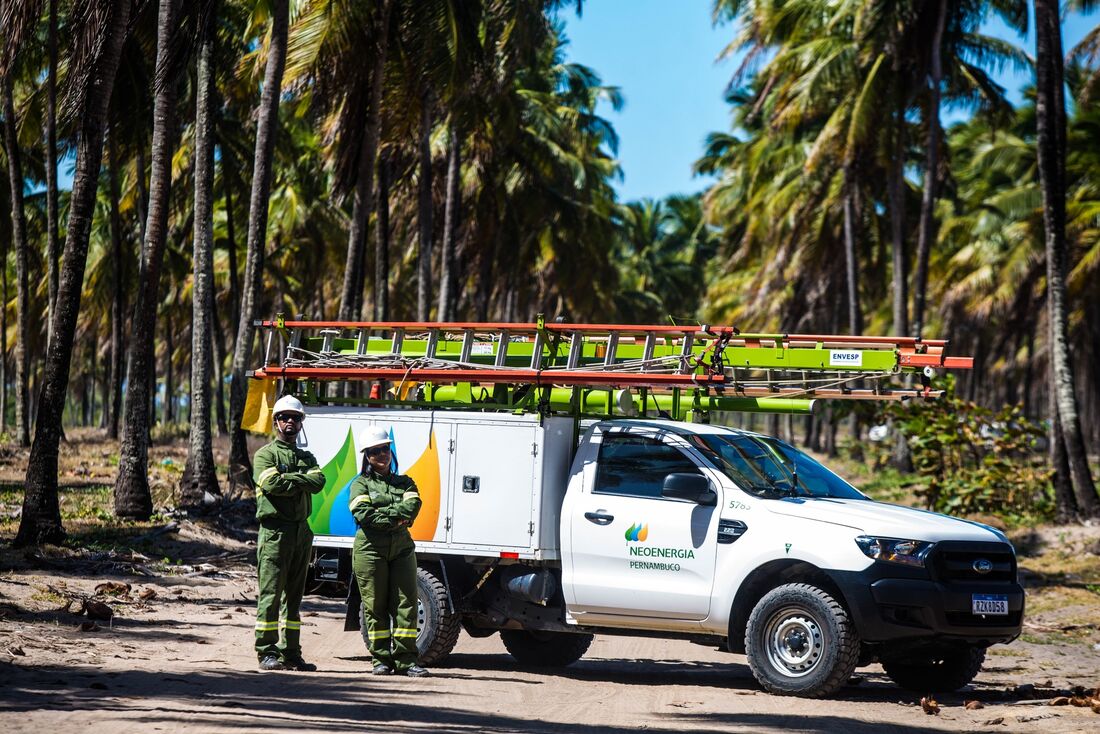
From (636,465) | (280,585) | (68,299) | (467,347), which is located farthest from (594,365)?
(68,299)

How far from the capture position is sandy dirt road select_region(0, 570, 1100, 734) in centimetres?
770

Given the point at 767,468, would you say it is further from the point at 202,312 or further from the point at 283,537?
the point at 202,312

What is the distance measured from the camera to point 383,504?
9727mm

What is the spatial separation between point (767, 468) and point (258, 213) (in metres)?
12.9

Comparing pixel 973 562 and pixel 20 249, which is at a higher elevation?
pixel 20 249

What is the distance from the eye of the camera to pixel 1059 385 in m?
20.6

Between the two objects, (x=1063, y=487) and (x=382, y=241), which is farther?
(x=382, y=241)

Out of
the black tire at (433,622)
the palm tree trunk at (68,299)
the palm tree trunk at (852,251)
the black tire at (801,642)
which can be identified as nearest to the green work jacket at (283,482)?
the black tire at (433,622)

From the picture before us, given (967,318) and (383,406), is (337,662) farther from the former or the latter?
(967,318)

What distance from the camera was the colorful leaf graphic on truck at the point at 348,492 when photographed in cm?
1066

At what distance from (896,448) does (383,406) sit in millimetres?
27503

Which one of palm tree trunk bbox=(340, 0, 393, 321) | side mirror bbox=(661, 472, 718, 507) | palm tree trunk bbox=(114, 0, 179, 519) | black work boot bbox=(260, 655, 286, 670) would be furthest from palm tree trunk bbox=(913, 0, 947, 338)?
black work boot bbox=(260, 655, 286, 670)

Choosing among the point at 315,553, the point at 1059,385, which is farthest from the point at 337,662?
the point at 1059,385

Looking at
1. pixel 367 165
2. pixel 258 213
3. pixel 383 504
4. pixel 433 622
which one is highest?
pixel 367 165
